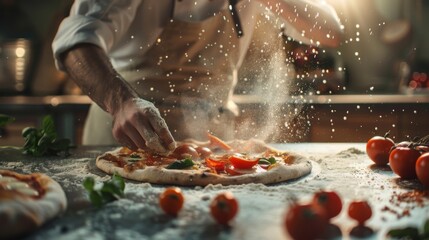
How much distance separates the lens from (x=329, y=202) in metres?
1.40

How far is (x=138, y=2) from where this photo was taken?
2.82 metres

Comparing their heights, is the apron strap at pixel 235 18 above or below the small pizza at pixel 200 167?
above

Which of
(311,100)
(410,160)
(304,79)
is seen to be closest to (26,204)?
(410,160)

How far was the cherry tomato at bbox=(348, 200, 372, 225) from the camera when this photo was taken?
1414mm

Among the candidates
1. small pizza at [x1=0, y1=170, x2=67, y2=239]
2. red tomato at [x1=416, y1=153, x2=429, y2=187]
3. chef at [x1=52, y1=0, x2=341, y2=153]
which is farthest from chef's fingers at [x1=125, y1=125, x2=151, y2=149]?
red tomato at [x1=416, y1=153, x2=429, y2=187]

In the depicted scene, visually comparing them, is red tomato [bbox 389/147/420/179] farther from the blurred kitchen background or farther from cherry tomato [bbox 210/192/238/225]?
the blurred kitchen background

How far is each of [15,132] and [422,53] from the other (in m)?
4.25

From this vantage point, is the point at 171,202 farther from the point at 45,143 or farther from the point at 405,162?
the point at 45,143

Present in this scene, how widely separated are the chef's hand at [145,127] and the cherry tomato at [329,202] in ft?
2.57

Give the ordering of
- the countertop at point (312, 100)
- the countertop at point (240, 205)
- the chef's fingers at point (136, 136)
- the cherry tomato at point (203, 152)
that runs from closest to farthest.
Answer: the countertop at point (240, 205)
the chef's fingers at point (136, 136)
the cherry tomato at point (203, 152)
the countertop at point (312, 100)

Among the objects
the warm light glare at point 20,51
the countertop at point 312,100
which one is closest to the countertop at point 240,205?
the countertop at point 312,100

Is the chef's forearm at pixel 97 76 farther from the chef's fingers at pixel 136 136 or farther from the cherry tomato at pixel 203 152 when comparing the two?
the cherry tomato at pixel 203 152

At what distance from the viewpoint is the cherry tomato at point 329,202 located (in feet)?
4.56

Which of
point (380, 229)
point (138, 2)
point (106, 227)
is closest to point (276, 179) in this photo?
point (380, 229)
